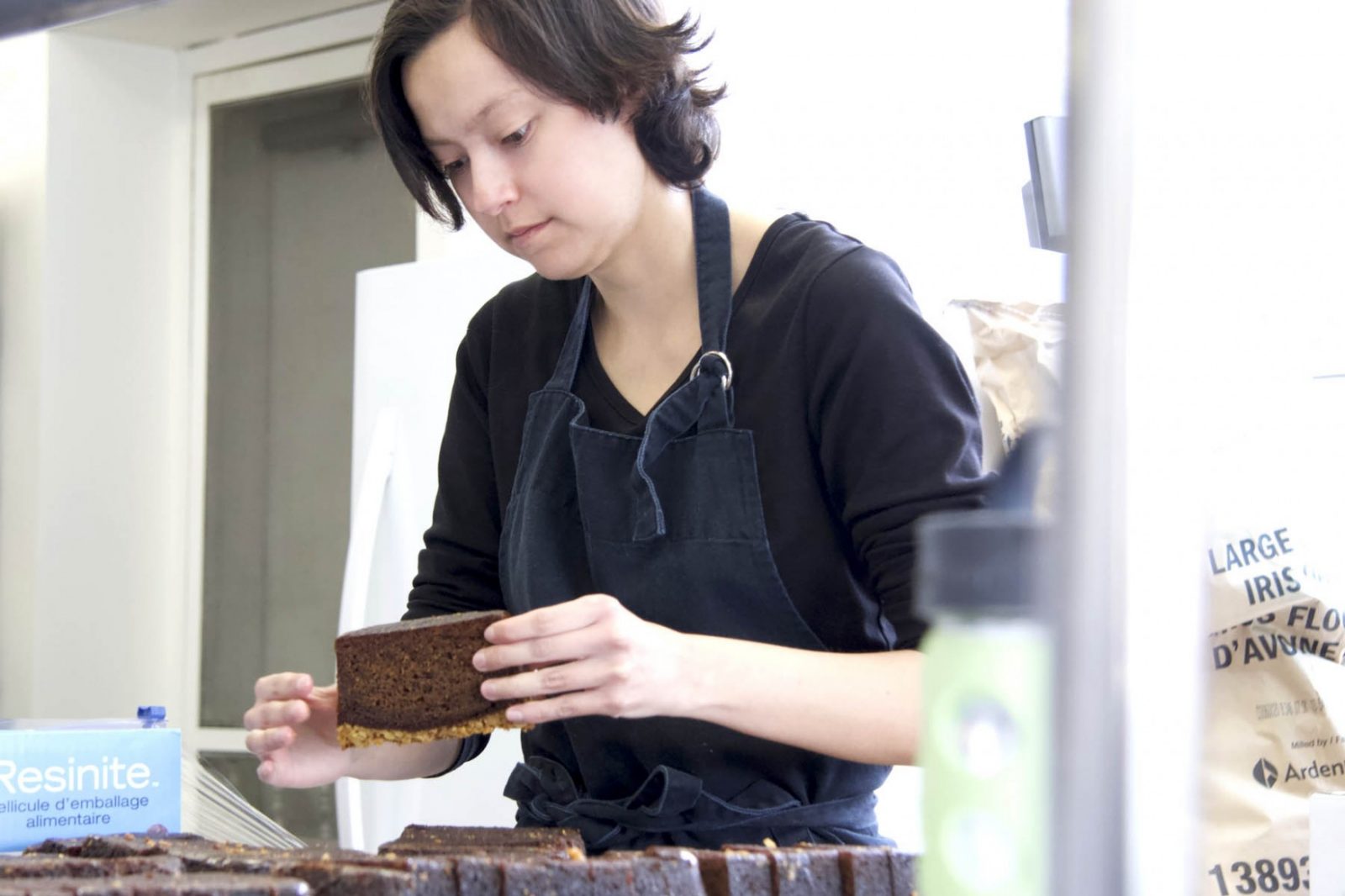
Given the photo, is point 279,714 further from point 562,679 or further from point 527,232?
point 527,232

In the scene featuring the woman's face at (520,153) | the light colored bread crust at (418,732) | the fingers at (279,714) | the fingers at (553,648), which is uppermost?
the woman's face at (520,153)

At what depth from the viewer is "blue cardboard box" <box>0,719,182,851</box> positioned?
45.6 inches

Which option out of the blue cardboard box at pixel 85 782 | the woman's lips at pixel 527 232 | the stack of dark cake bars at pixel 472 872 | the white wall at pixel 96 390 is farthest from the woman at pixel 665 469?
the white wall at pixel 96 390

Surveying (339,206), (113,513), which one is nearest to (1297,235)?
(339,206)

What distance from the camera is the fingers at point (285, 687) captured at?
55.1 inches

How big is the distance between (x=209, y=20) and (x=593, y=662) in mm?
2952

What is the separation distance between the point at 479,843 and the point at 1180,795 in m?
0.75

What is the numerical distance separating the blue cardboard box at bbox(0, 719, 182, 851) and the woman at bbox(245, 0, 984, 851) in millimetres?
167

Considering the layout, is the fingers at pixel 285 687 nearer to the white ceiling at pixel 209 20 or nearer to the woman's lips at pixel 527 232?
the woman's lips at pixel 527 232

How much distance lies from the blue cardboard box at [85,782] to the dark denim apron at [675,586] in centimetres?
36

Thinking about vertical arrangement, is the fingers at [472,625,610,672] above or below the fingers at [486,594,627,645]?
below

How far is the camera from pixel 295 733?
1422 millimetres

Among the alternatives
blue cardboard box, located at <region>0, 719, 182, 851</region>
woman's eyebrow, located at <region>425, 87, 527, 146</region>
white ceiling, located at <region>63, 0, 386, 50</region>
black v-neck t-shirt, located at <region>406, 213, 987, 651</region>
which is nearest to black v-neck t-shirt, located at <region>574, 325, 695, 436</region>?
black v-neck t-shirt, located at <region>406, 213, 987, 651</region>

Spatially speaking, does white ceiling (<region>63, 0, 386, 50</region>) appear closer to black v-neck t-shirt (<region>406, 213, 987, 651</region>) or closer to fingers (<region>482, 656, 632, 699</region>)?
black v-neck t-shirt (<region>406, 213, 987, 651</region>)
